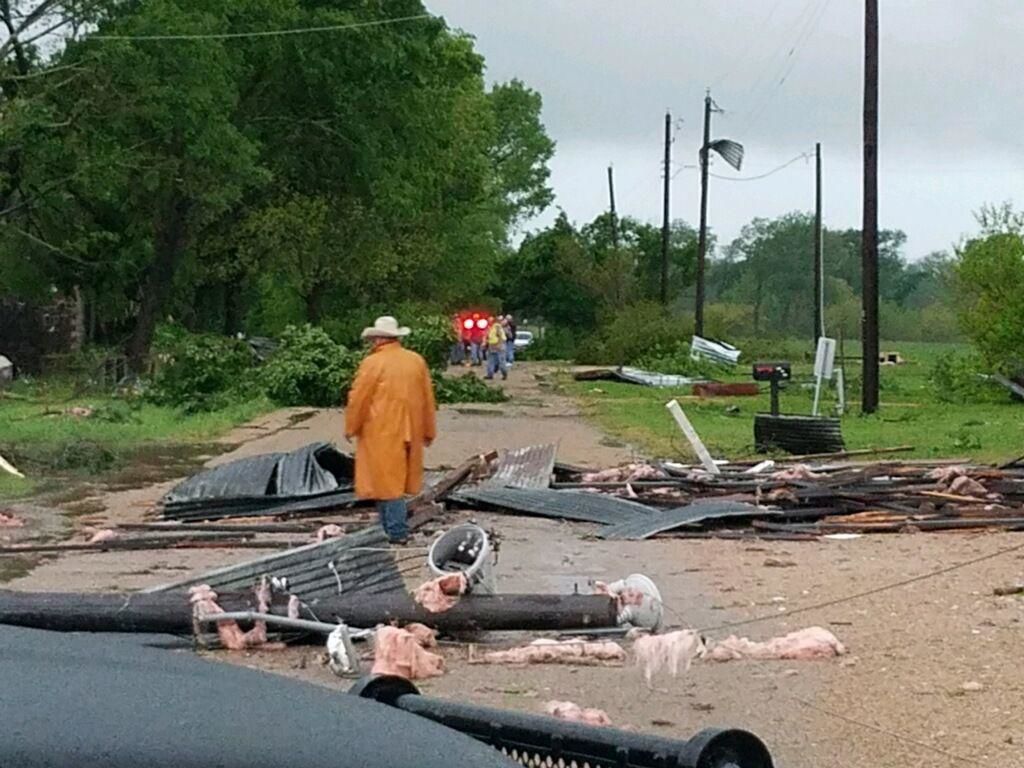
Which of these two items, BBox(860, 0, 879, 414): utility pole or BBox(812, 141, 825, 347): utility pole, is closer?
BBox(860, 0, 879, 414): utility pole

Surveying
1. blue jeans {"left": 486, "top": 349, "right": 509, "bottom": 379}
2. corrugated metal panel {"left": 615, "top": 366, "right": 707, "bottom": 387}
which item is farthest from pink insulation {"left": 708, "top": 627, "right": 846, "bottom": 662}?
blue jeans {"left": 486, "top": 349, "right": 509, "bottom": 379}

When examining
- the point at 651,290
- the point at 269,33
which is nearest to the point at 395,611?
the point at 269,33

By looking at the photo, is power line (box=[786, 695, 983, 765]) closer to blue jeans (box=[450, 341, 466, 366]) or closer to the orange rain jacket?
the orange rain jacket

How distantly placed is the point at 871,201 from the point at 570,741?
31.2 m

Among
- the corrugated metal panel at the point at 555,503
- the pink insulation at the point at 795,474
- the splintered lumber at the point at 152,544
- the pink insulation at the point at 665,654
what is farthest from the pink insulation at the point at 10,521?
the pink insulation at the point at 665,654

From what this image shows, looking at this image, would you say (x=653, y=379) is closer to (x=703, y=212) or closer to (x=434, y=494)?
(x=703, y=212)

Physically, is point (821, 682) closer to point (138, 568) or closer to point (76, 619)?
point (76, 619)

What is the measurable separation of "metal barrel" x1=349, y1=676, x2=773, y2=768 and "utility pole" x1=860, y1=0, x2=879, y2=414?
30.1m

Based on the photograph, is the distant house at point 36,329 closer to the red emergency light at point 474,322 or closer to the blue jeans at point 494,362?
the blue jeans at point 494,362

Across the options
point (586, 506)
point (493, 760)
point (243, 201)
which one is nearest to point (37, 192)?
point (243, 201)

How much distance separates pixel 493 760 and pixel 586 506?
13.1 m

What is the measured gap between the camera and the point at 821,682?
8.73 m

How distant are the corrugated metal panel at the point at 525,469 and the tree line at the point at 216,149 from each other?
65.1 ft

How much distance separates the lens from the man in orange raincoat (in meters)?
13.9
